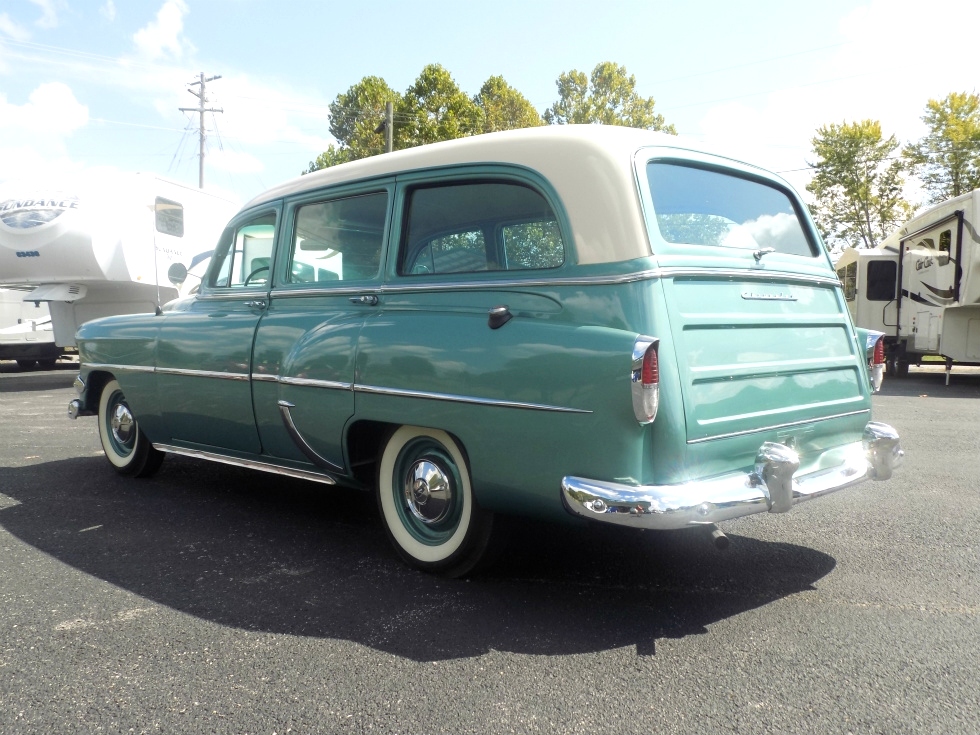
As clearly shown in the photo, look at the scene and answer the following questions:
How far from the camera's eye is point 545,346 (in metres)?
3.11

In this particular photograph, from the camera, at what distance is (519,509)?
325 centimetres

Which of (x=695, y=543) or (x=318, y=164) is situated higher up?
(x=318, y=164)

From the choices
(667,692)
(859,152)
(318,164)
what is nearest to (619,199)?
(667,692)

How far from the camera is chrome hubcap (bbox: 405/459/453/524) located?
11.8 feet

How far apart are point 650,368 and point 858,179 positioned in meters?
28.2

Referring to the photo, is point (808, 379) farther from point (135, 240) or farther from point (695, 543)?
point (135, 240)

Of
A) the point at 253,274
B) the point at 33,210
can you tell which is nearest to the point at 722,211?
the point at 253,274

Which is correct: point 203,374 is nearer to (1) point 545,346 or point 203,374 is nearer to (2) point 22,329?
(1) point 545,346

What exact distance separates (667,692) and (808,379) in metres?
1.63

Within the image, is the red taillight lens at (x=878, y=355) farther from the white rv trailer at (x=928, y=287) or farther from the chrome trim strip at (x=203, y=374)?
the white rv trailer at (x=928, y=287)

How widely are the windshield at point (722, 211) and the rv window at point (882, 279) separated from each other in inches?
441

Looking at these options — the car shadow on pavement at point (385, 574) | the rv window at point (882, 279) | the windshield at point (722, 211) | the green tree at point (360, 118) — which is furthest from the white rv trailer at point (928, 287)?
the green tree at point (360, 118)


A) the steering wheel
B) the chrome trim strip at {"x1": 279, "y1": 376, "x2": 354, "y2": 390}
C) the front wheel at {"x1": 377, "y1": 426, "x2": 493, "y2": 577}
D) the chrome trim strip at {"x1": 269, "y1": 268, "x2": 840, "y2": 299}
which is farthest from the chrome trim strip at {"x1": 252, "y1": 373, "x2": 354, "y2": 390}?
the steering wheel

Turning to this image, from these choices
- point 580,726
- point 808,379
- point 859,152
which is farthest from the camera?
point 859,152
